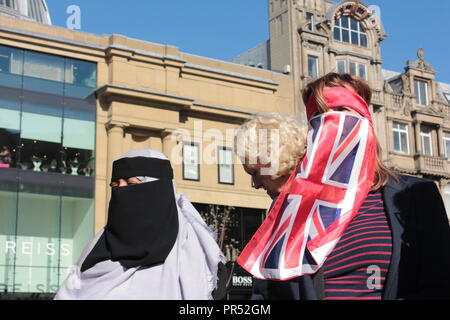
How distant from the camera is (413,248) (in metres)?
2.83

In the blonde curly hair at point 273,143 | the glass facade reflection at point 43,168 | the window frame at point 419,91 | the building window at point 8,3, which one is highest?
the building window at point 8,3

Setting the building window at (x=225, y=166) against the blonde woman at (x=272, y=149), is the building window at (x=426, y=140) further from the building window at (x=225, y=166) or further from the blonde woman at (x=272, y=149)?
the blonde woman at (x=272, y=149)

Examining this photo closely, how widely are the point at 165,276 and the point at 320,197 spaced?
4.26ft

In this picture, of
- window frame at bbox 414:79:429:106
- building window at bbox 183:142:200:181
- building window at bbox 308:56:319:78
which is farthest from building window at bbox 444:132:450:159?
building window at bbox 183:142:200:181

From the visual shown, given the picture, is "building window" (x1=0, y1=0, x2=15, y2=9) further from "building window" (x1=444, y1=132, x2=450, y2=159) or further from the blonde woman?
the blonde woman

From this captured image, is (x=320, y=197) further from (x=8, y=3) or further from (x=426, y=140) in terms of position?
(x=8, y=3)

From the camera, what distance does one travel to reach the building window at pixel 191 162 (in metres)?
29.2

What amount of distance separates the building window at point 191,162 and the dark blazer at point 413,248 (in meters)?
26.2

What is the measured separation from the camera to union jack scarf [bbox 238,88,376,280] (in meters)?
2.93

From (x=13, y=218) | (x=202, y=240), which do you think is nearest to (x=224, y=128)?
(x=13, y=218)

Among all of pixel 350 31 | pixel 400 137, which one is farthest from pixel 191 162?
pixel 400 137

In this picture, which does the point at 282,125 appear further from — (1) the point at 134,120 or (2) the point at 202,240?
(1) the point at 134,120

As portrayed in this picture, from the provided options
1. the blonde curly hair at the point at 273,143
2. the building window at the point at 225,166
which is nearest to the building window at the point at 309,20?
the building window at the point at 225,166

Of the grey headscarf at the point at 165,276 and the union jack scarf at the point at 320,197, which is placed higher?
the union jack scarf at the point at 320,197
